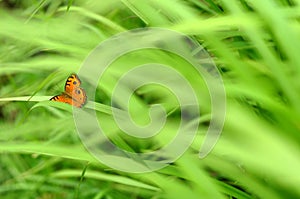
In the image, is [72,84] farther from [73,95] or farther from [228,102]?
[228,102]

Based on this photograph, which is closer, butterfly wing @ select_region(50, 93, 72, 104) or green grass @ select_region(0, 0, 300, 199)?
green grass @ select_region(0, 0, 300, 199)

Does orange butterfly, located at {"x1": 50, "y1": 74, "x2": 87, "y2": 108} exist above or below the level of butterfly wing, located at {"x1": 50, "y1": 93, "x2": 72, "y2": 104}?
above

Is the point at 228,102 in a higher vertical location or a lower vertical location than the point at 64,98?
A: higher

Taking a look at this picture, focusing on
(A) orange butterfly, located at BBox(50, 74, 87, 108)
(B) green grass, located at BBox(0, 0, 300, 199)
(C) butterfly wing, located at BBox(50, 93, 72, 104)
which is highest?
(B) green grass, located at BBox(0, 0, 300, 199)

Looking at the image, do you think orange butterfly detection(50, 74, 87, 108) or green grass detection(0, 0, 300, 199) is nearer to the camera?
green grass detection(0, 0, 300, 199)

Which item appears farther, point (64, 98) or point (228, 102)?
point (64, 98)

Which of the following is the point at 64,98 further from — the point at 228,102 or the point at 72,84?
the point at 228,102

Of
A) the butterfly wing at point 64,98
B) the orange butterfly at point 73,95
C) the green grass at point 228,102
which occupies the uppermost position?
the green grass at point 228,102

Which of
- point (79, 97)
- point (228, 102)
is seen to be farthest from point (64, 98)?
point (228, 102)

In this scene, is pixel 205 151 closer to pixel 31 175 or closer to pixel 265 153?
pixel 265 153
